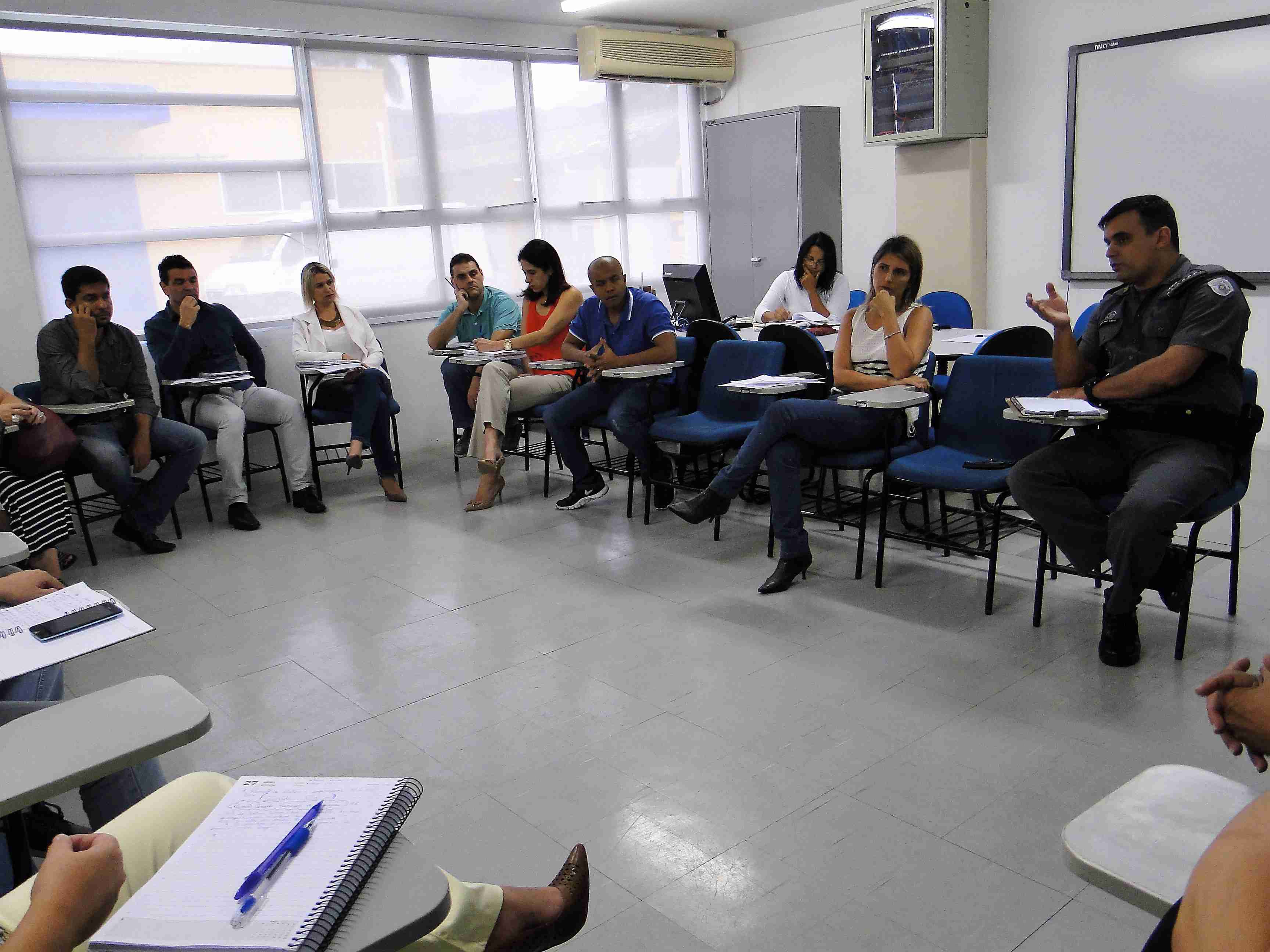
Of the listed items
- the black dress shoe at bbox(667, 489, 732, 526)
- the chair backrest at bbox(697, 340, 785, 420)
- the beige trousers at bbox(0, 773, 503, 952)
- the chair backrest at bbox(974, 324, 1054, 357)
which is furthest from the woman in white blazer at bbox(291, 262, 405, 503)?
the beige trousers at bbox(0, 773, 503, 952)

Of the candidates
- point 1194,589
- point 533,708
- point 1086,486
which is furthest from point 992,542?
point 533,708

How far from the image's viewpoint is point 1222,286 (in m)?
2.81

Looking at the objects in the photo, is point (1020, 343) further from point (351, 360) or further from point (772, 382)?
point (351, 360)

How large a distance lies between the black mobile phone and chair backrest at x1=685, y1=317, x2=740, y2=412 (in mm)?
3147

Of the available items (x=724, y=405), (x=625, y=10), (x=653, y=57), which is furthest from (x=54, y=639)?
(x=653, y=57)

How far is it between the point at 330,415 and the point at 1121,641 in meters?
3.97

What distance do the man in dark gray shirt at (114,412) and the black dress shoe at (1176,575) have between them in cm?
395

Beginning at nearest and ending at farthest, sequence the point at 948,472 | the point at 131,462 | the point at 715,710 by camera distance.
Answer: the point at 715,710
the point at 948,472
the point at 131,462

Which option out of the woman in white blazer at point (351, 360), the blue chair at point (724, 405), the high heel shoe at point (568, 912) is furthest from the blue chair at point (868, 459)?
the woman in white blazer at point (351, 360)

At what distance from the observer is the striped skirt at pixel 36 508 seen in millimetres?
3801

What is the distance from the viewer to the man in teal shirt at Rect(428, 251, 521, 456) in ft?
18.2

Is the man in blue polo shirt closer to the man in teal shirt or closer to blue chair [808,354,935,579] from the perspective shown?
the man in teal shirt

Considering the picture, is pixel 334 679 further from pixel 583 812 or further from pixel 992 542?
pixel 992 542

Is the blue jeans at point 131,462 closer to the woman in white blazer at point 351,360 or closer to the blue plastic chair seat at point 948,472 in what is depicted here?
the woman in white blazer at point 351,360
